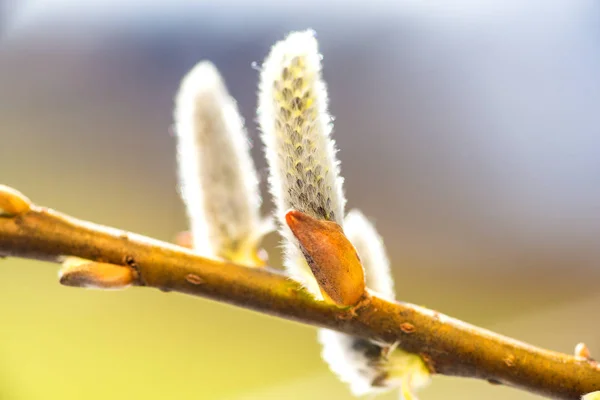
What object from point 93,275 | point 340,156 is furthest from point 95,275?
point 340,156

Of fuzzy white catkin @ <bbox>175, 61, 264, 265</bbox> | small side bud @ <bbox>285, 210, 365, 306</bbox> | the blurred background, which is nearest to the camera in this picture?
small side bud @ <bbox>285, 210, 365, 306</bbox>

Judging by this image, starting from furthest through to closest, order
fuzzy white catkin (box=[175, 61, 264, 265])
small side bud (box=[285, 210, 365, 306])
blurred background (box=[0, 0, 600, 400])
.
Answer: blurred background (box=[0, 0, 600, 400]) < fuzzy white catkin (box=[175, 61, 264, 265]) < small side bud (box=[285, 210, 365, 306])

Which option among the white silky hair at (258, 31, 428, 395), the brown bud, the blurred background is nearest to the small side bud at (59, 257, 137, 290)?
the brown bud

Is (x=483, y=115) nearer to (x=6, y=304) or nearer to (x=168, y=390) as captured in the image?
(x=168, y=390)

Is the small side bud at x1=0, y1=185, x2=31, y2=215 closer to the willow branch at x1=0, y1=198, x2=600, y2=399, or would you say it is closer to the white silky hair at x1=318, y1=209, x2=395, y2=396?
the willow branch at x1=0, y1=198, x2=600, y2=399

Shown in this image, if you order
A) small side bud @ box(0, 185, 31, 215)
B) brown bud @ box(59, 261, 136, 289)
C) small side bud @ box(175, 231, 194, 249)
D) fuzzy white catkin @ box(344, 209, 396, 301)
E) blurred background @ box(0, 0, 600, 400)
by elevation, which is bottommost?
brown bud @ box(59, 261, 136, 289)

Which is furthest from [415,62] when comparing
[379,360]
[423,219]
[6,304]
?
[6,304]

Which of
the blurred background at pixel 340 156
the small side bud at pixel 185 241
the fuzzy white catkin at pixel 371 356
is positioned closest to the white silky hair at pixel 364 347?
the fuzzy white catkin at pixel 371 356

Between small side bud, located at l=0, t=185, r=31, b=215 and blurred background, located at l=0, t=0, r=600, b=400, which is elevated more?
blurred background, located at l=0, t=0, r=600, b=400
